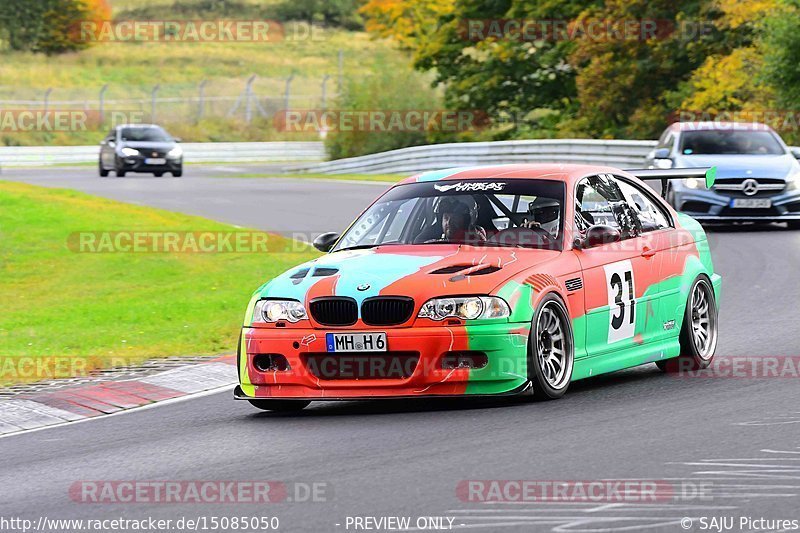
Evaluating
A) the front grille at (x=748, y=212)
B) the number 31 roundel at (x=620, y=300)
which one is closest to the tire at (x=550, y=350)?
the number 31 roundel at (x=620, y=300)

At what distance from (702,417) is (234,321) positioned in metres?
6.55

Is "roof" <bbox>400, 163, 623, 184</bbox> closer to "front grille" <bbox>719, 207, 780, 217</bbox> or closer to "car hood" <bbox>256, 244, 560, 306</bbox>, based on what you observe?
"car hood" <bbox>256, 244, 560, 306</bbox>

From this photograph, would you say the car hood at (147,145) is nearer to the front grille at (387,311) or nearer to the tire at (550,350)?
the tire at (550,350)

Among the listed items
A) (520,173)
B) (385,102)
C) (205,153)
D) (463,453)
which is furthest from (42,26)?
(463,453)

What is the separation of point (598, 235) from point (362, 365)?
1.96 meters

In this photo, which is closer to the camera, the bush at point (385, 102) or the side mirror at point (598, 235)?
the side mirror at point (598, 235)

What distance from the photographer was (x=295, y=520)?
6324 mm

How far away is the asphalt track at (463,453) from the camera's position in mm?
6379

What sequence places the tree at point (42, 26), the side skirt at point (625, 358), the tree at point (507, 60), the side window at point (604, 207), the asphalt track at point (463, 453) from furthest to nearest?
the tree at point (42, 26), the tree at point (507, 60), the side window at point (604, 207), the side skirt at point (625, 358), the asphalt track at point (463, 453)

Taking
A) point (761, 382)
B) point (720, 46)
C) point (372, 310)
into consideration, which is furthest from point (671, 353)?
point (720, 46)

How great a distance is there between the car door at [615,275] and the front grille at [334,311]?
5.21 feet

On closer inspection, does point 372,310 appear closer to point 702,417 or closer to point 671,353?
point 702,417

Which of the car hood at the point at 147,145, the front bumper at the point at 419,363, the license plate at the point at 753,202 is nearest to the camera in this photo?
the front bumper at the point at 419,363

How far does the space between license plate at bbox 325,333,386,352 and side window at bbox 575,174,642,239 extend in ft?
6.19
